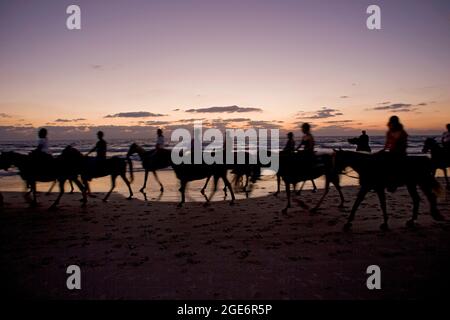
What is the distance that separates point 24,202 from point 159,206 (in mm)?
5606

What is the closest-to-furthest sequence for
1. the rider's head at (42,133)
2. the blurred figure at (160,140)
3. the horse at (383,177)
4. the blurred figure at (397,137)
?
the blurred figure at (397,137), the horse at (383,177), the rider's head at (42,133), the blurred figure at (160,140)

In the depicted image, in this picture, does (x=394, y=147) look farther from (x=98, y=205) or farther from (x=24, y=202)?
(x=24, y=202)

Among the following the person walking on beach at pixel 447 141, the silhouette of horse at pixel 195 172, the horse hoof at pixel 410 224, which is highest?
the person walking on beach at pixel 447 141

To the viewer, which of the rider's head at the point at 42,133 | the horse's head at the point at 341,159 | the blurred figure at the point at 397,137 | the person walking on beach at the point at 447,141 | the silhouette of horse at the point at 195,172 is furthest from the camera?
the person walking on beach at the point at 447,141

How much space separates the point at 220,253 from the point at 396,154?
5.40 meters

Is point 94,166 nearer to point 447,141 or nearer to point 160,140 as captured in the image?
point 160,140

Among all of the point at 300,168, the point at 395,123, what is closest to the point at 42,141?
the point at 300,168

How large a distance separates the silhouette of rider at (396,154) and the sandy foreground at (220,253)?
4.58ft

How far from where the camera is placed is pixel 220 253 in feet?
20.9

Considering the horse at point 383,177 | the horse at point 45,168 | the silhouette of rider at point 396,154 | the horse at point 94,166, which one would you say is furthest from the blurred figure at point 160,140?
the silhouette of rider at point 396,154

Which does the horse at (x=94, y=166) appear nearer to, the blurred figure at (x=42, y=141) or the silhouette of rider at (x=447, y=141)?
the blurred figure at (x=42, y=141)

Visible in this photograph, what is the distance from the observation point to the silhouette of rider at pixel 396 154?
25.7ft

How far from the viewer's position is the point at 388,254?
611 cm
